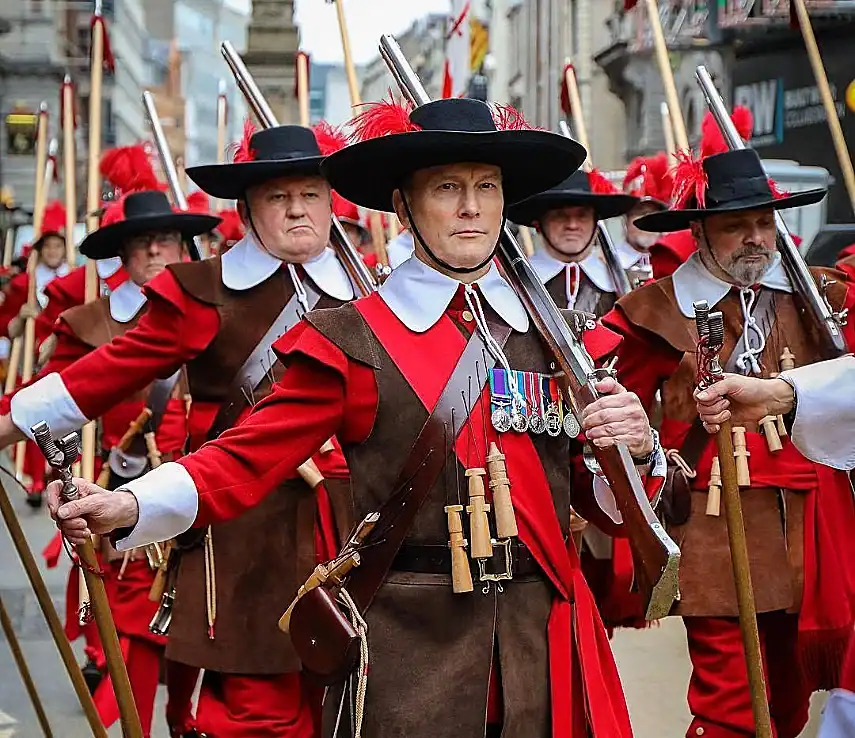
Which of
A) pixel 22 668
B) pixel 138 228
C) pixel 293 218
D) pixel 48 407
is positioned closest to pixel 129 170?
pixel 138 228

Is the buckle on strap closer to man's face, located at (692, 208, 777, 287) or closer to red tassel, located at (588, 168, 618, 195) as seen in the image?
man's face, located at (692, 208, 777, 287)

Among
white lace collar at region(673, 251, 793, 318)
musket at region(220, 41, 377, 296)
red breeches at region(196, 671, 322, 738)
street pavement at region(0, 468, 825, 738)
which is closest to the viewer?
red breeches at region(196, 671, 322, 738)

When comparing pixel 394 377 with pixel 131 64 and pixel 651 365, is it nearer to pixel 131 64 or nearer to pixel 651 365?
pixel 651 365

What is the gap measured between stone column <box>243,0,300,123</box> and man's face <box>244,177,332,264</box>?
23029mm

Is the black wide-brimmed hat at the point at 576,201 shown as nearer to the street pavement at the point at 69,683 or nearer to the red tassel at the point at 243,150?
the red tassel at the point at 243,150

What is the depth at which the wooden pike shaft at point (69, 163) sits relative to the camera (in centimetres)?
905

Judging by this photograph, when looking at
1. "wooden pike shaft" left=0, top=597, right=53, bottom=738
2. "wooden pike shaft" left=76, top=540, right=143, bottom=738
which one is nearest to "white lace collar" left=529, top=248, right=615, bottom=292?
"wooden pike shaft" left=0, top=597, right=53, bottom=738

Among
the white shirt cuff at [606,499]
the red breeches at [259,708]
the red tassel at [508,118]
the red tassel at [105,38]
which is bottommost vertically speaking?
the red breeches at [259,708]

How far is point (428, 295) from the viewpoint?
12.3ft

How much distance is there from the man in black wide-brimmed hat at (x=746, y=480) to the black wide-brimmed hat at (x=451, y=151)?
1493 mm

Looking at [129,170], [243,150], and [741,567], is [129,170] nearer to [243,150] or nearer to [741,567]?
[243,150]

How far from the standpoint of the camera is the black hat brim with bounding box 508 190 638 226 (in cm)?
759

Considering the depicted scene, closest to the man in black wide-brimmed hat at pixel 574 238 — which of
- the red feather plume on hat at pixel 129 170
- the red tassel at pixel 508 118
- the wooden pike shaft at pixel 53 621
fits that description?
the red feather plume on hat at pixel 129 170

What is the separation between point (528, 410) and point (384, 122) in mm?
772
